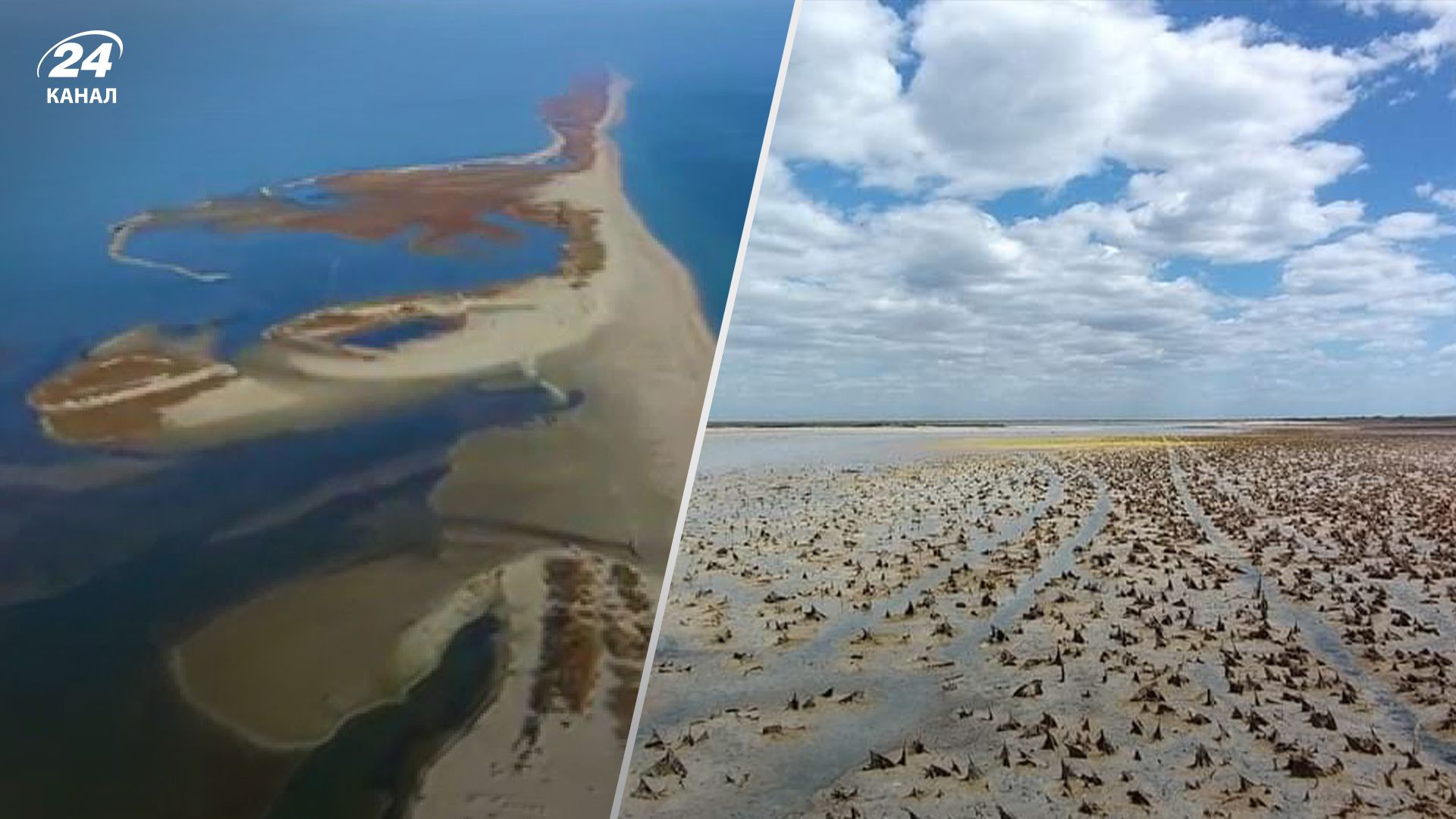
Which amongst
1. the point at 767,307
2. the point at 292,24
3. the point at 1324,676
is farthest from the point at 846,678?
the point at 292,24

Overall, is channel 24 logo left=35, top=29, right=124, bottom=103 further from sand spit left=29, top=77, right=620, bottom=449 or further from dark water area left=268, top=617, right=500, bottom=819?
dark water area left=268, top=617, right=500, bottom=819

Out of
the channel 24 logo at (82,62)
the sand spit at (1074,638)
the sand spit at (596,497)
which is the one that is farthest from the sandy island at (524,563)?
the channel 24 logo at (82,62)

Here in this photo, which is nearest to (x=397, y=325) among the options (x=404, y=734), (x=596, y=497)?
(x=596, y=497)

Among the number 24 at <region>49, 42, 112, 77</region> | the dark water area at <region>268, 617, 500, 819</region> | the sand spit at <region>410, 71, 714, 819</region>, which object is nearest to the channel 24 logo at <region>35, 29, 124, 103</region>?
the number 24 at <region>49, 42, 112, 77</region>

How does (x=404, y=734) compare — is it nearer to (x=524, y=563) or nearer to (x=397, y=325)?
(x=524, y=563)

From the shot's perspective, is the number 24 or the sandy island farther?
the number 24

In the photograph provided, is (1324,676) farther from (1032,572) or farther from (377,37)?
(377,37)
